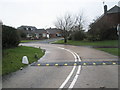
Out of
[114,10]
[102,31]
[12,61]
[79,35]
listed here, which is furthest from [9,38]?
[114,10]

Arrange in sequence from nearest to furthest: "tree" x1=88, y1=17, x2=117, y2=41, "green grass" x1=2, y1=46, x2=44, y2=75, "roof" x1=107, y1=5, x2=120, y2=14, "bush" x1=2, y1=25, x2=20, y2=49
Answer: "green grass" x1=2, y1=46, x2=44, y2=75
"bush" x1=2, y1=25, x2=20, y2=49
"tree" x1=88, y1=17, x2=117, y2=41
"roof" x1=107, y1=5, x2=120, y2=14

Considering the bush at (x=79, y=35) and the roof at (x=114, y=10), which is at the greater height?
the roof at (x=114, y=10)

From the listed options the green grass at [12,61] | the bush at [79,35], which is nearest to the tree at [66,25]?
the bush at [79,35]

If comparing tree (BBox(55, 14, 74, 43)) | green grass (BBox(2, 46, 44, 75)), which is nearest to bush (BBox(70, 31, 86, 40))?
tree (BBox(55, 14, 74, 43))

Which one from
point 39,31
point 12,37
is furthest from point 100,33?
point 39,31

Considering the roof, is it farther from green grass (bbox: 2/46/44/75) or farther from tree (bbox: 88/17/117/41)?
green grass (bbox: 2/46/44/75)

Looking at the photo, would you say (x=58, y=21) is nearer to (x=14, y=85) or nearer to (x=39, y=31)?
(x=14, y=85)

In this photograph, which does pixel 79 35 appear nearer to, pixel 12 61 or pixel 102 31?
pixel 102 31

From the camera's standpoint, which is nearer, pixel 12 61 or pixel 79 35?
pixel 12 61

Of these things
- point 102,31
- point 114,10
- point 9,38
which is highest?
Result: point 114,10

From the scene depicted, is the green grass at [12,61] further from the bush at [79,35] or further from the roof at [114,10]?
the roof at [114,10]

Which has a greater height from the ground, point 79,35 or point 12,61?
point 79,35

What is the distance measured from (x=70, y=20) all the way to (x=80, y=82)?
3931 centimetres

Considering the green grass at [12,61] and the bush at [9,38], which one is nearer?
the green grass at [12,61]
